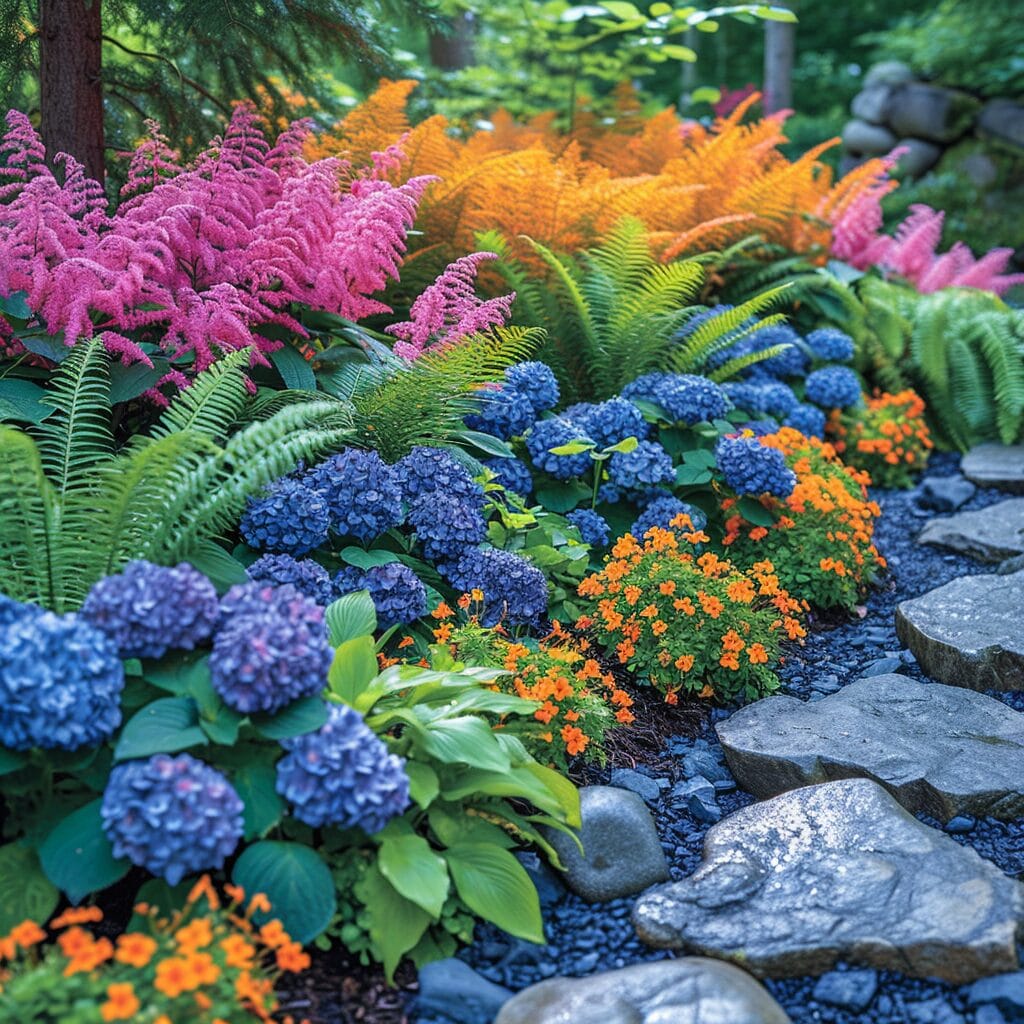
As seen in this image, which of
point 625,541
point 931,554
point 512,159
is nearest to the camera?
point 625,541

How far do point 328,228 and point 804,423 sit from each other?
2324 millimetres

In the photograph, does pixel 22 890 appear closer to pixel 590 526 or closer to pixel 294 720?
pixel 294 720

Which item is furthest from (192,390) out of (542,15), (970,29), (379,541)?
(970,29)

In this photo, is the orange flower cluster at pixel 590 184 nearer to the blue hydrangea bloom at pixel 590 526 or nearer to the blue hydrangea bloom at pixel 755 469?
the blue hydrangea bloom at pixel 590 526

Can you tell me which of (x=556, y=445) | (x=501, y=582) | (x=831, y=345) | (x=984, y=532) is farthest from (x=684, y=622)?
(x=831, y=345)

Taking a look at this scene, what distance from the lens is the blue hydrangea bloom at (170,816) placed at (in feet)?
5.57

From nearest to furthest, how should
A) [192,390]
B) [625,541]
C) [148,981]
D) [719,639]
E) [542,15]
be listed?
1. [148,981]
2. [192,390]
3. [719,639]
4. [625,541]
5. [542,15]

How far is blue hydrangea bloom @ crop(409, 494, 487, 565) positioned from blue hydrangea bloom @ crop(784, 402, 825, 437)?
6.84 feet

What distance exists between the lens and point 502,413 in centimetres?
341

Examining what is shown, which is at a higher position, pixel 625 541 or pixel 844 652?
pixel 625 541

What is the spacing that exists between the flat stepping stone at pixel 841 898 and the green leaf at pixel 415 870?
445 millimetres

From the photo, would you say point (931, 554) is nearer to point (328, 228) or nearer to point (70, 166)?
point (328, 228)

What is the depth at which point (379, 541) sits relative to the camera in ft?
9.61

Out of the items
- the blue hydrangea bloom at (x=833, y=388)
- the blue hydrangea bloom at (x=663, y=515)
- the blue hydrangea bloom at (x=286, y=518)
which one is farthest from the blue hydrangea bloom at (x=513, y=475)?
the blue hydrangea bloom at (x=833, y=388)
